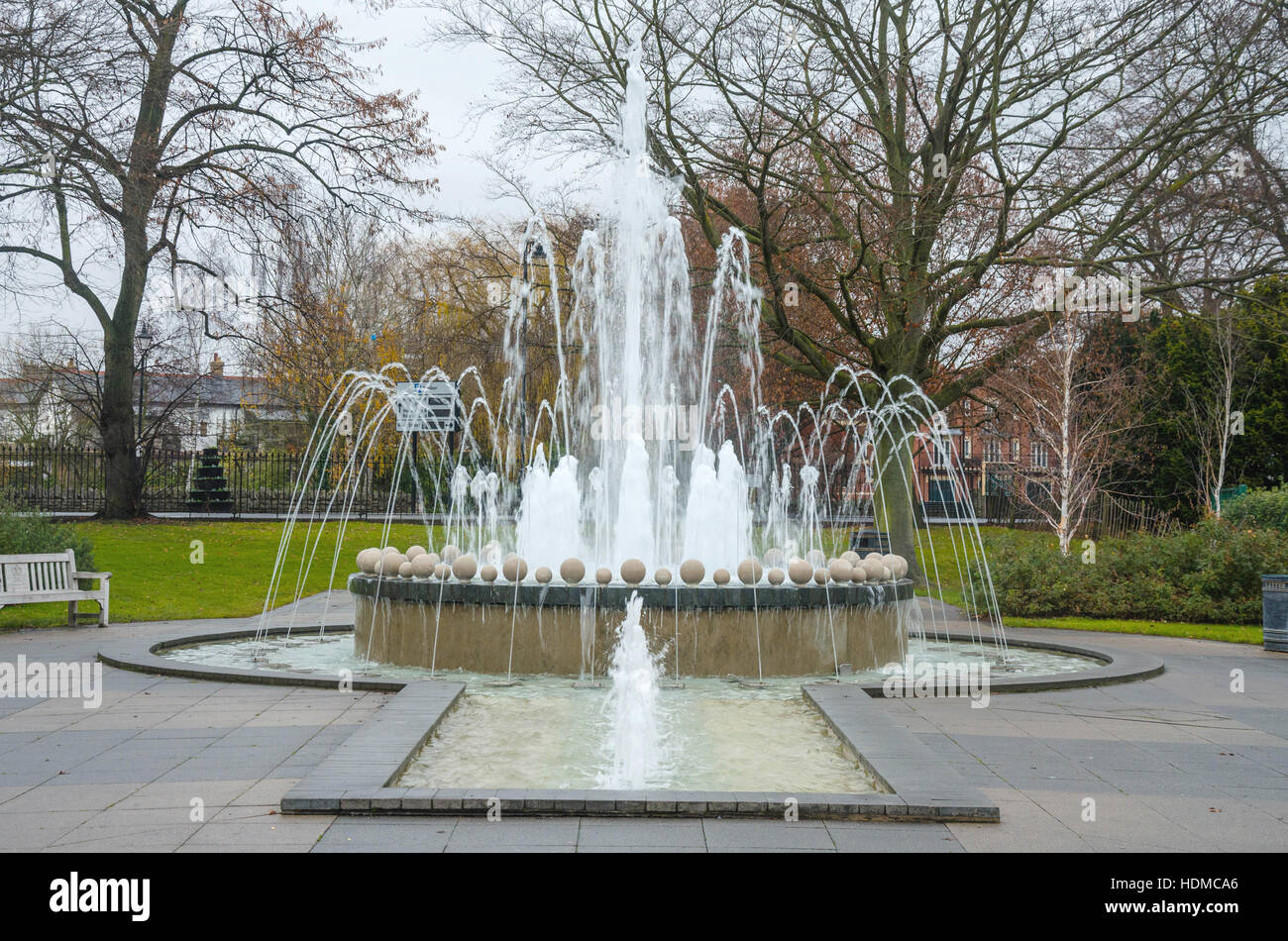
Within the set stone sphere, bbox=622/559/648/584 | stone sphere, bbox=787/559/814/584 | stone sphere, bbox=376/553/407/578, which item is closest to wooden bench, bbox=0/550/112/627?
stone sphere, bbox=376/553/407/578

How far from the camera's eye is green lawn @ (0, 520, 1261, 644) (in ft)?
47.8

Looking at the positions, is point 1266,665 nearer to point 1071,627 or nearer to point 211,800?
point 1071,627

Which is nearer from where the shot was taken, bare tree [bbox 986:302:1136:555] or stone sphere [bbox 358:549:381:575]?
stone sphere [bbox 358:549:381:575]

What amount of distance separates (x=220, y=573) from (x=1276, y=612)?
1655 centimetres

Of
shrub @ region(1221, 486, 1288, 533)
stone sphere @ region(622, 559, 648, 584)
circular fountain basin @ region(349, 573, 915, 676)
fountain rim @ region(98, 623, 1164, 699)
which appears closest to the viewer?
fountain rim @ region(98, 623, 1164, 699)

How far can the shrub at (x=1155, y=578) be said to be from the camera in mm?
15414

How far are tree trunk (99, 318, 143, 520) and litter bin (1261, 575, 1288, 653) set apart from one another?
23.5 meters

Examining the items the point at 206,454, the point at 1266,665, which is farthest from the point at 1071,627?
the point at 206,454

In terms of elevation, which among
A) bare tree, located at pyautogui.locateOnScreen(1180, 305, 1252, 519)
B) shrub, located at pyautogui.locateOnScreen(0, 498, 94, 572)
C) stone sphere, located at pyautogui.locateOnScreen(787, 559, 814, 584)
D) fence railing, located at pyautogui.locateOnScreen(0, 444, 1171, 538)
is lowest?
stone sphere, located at pyautogui.locateOnScreen(787, 559, 814, 584)

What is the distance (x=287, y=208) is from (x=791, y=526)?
17887 mm

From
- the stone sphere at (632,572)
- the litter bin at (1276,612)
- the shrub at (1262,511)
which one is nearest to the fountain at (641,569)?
the stone sphere at (632,572)

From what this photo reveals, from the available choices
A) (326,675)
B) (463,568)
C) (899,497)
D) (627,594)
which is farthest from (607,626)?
(899,497)

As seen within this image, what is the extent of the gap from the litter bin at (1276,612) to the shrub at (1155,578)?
2.67m

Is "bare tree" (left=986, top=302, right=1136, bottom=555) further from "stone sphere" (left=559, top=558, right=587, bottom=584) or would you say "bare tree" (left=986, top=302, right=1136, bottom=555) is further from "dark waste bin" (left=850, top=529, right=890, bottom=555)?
"stone sphere" (left=559, top=558, right=587, bottom=584)
